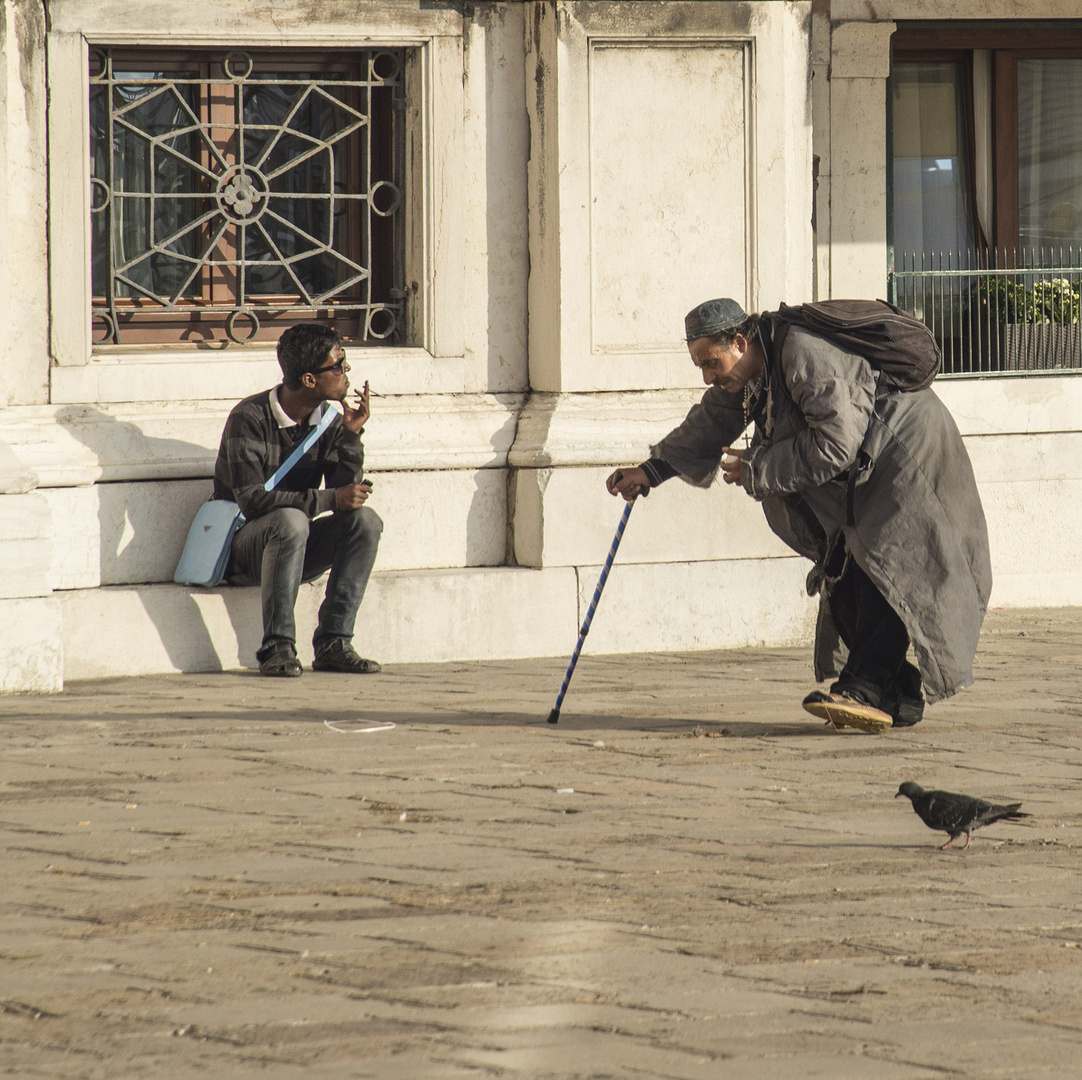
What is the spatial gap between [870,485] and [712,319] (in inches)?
30.3

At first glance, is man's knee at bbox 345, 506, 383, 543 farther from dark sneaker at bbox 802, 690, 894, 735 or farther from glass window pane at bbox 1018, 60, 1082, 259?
glass window pane at bbox 1018, 60, 1082, 259

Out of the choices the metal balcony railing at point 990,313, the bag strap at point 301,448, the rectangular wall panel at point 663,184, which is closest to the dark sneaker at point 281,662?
the bag strap at point 301,448

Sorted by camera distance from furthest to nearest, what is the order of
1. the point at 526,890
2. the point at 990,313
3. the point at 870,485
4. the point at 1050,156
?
the point at 1050,156, the point at 990,313, the point at 870,485, the point at 526,890

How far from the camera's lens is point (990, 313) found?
32.1 feet

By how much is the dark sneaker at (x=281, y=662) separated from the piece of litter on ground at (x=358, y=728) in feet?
3.03

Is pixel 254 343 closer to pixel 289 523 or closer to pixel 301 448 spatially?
pixel 301 448

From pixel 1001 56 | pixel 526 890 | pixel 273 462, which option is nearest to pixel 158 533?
pixel 273 462

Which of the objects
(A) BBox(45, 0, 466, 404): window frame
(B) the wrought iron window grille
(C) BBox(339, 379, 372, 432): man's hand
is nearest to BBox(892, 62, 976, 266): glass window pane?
(A) BBox(45, 0, 466, 404): window frame

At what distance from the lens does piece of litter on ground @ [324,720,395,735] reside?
6297mm

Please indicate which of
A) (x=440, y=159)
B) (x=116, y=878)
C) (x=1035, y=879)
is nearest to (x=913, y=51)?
(x=440, y=159)

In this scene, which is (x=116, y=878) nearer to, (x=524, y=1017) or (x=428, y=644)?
(x=524, y=1017)

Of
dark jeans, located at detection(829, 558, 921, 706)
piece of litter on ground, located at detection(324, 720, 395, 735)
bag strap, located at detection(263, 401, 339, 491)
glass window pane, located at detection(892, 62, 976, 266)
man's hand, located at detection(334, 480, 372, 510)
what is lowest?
piece of litter on ground, located at detection(324, 720, 395, 735)

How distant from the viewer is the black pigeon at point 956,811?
4.57 m

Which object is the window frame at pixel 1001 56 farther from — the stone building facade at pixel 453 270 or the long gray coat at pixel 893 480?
the long gray coat at pixel 893 480
